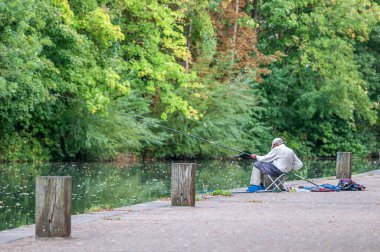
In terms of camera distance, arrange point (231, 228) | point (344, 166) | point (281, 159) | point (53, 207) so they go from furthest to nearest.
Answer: point (344, 166) < point (281, 159) < point (231, 228) < point (53, 207)

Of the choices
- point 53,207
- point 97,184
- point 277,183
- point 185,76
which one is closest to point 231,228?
point 53,207

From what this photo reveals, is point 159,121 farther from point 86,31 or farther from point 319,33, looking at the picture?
point 319,33

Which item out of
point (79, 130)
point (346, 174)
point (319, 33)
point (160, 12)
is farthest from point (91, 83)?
point (319, 33)

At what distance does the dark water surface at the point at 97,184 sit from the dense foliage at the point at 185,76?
298 cm

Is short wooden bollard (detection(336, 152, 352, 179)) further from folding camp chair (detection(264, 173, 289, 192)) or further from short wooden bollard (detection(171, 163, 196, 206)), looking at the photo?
short wooden bollard (detection(171, 163, 196, 206))

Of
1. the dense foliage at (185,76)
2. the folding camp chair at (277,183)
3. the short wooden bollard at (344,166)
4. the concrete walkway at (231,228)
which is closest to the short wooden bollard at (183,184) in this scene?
the concrete walkway at (231,228)

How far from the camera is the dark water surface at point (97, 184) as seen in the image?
64.9ft

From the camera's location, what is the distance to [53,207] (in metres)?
12.9

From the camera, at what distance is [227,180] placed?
103 feet

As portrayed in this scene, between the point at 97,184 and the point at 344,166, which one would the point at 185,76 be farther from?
the point at 97,184

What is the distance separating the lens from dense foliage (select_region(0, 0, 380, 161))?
3903cm

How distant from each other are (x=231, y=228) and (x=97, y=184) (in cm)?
1408

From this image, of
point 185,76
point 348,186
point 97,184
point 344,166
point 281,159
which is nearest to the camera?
point 281,159

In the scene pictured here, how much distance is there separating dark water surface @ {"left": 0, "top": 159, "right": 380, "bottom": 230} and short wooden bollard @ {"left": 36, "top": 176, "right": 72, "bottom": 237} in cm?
305
